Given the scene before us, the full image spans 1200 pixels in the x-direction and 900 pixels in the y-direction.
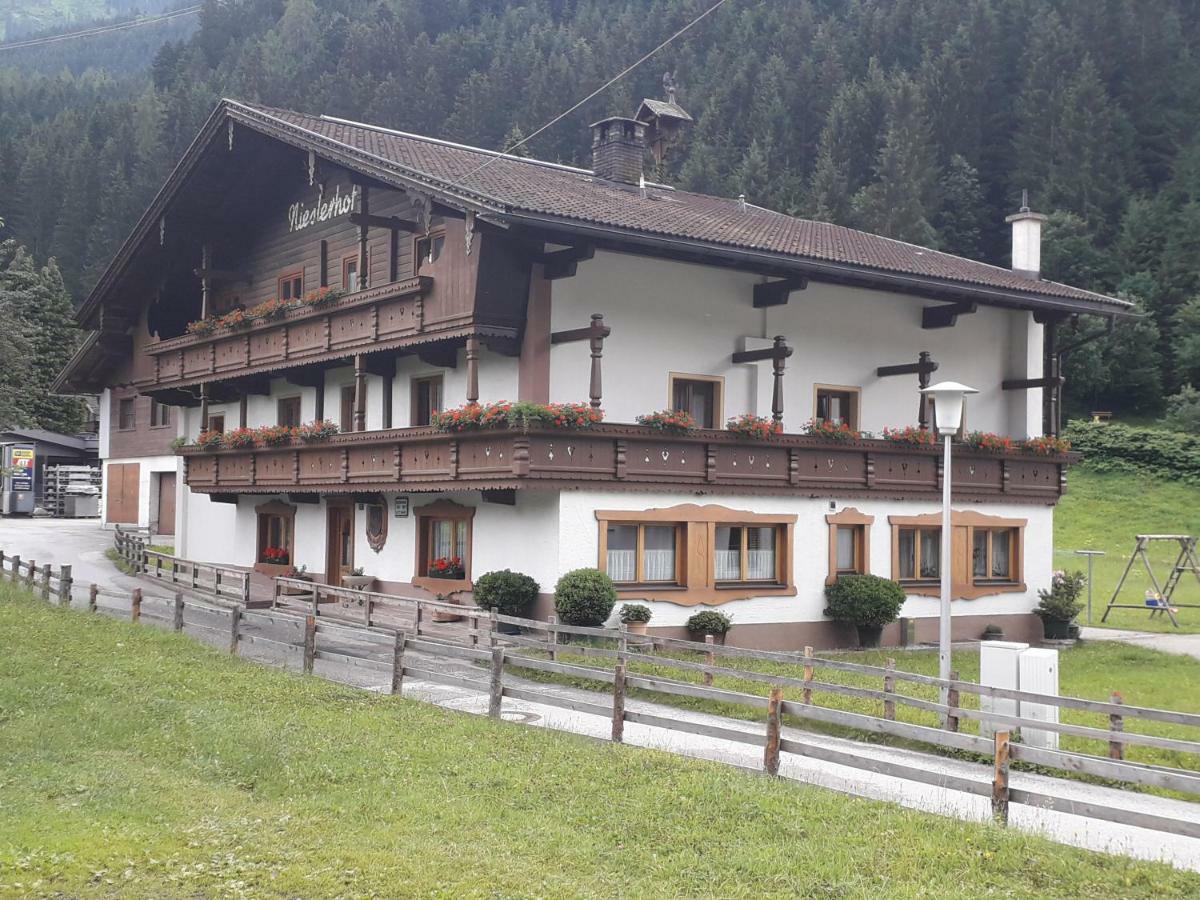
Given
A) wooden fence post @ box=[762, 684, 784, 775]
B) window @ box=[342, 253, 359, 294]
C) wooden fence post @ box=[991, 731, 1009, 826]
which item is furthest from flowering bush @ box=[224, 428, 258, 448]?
wooden fence post @ box=[991, 731, 1009, 826]

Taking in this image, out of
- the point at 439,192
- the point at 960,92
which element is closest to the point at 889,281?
the point at 439,192

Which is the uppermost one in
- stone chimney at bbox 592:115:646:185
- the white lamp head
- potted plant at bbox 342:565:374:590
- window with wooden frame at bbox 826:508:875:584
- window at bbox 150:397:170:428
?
stone chimney at bbox 592:115:646:185

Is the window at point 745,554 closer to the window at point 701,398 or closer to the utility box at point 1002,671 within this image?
the window at point 701,398

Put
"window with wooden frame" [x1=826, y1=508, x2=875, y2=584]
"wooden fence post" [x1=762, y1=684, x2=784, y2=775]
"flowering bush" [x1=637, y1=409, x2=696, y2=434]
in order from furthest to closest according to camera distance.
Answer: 1. "window with wooden frame" [x1=826, y1=508, x2=875, y2=584]
2. "flowering bush" [x1=637, y1=409, x2=696, y2=434]
3. "wooden fence post" [x1=762, y1=684, x2=784, y2=775]

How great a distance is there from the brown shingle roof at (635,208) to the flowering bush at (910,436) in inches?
110

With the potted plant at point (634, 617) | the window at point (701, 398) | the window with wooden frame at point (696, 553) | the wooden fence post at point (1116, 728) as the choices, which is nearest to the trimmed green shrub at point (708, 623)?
the window with wooden frame at point (696, 553)

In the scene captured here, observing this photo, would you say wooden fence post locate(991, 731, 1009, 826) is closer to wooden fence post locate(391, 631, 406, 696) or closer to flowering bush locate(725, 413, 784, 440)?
wooden fence post locate(391, 631, 406, 696)

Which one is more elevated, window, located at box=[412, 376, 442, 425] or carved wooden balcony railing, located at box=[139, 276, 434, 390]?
carved wooden balcony railing, located at box=[139, 276, 434, 390]

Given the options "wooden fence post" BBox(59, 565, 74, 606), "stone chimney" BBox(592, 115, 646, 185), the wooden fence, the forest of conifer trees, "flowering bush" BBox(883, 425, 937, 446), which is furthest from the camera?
the forest of conifer trees

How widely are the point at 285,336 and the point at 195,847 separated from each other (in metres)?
18.7

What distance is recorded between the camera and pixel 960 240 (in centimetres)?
7131

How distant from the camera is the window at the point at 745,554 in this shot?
73.9 feet

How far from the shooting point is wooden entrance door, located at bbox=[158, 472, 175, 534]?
138 feet

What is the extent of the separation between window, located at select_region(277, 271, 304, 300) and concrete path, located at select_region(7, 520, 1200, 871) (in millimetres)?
8728
